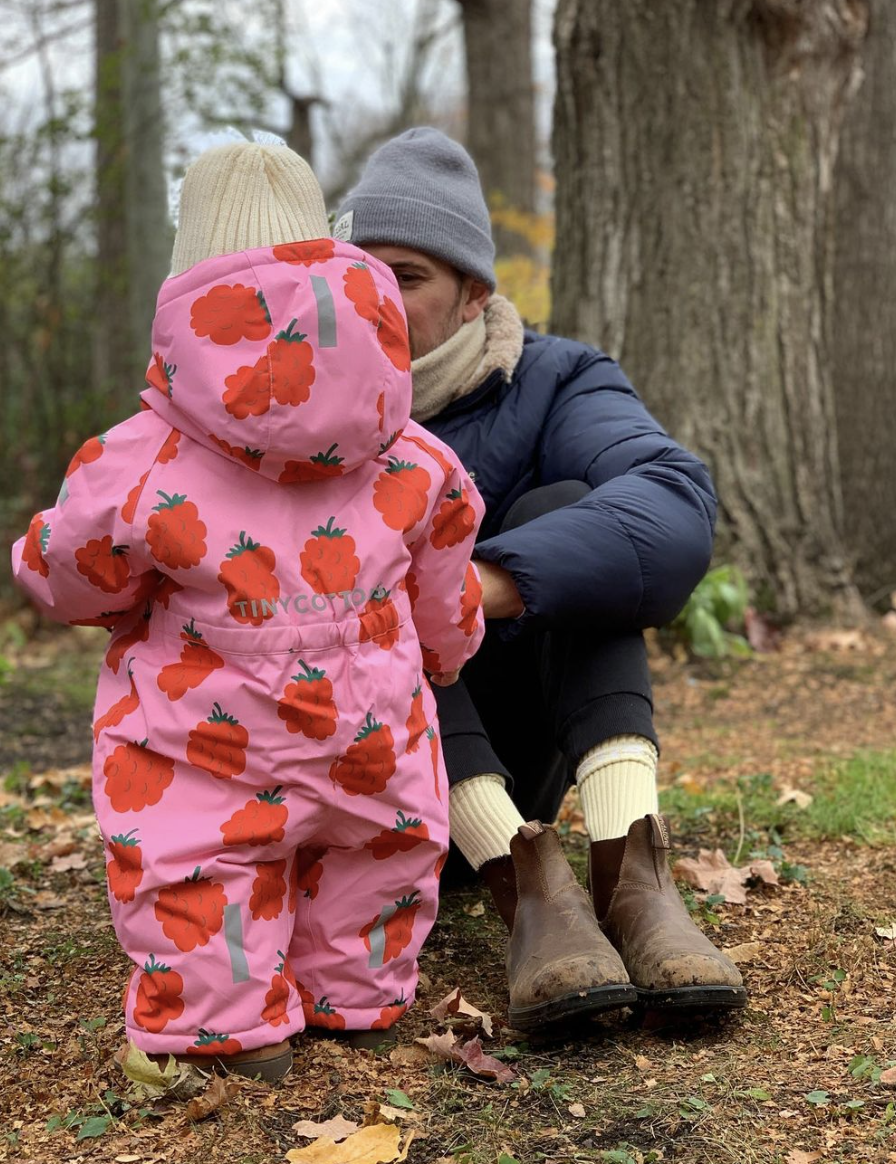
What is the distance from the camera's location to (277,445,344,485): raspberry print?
185cm

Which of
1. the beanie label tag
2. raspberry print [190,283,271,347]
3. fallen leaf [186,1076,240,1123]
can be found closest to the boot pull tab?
fallen leaf [186,1076,240,1123]

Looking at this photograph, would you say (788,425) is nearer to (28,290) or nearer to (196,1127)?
(196,1127)

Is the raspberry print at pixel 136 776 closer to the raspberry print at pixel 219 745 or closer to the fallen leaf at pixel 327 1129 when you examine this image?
the raspberry print at pixel 219 745

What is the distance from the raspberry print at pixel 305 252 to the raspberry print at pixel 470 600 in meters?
0.54

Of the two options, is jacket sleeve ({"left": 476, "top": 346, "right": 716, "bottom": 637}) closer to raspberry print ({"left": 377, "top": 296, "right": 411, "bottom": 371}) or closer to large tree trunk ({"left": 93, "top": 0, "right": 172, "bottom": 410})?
raspberry print ({"left": 377, "top": 296, "right": 411, "bottom": 371})

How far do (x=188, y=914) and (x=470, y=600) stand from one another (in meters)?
0.65

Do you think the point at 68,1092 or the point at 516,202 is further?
the point at 516,202

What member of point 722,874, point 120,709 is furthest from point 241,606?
point 722,874

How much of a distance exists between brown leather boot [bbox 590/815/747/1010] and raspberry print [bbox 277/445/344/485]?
0.81 metres

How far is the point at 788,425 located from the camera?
5.09 meters

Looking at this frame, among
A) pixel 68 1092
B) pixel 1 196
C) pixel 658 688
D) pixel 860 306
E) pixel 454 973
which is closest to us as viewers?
pixel 68 1092

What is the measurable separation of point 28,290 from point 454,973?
679 centimetres

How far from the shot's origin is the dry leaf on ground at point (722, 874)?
2629mm

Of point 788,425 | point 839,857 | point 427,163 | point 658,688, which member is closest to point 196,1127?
point 839,857
